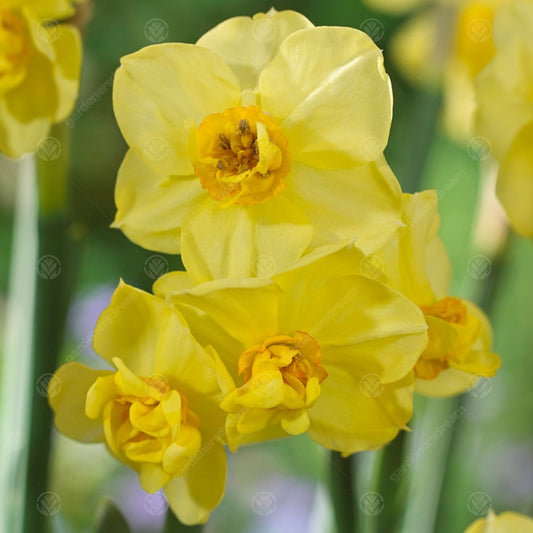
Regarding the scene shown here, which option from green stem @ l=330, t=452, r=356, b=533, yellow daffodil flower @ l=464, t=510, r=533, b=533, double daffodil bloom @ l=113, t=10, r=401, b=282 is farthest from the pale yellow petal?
yellow daffodil flower @ l=464, t=510, r=533, b=533
